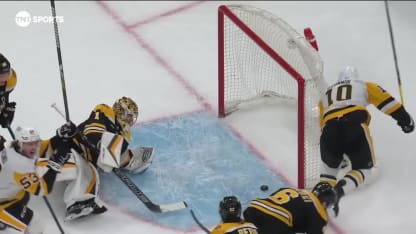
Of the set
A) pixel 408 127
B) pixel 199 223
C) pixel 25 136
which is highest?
pixel 25 136

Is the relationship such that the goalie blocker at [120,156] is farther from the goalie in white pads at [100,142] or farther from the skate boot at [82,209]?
the skate boot at [82,209]

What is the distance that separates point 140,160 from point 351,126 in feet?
3.48

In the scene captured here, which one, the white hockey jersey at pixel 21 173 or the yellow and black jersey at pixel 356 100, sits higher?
the yellow and black jersey at pixel 356 100

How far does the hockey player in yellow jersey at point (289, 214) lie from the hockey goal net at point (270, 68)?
54cm

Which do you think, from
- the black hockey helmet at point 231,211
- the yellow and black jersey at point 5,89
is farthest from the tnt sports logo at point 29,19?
the black hockey helmet at point 231,211

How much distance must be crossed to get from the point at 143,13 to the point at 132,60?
0.62 metres

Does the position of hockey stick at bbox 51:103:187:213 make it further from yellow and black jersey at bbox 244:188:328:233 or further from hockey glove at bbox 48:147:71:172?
yellow and black jersey at bbox 244:188:328:233

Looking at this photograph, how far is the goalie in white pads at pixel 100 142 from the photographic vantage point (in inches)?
184

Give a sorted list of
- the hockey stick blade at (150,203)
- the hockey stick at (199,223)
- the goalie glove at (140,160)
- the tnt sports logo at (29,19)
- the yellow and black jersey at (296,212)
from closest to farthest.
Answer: the yellow and black jersey at (296,212) < the hockey stick at (199,223) < the hockey stick blade at (150,203) < the goalie glove at (140,160) < the tnt sports logo at (29,19)

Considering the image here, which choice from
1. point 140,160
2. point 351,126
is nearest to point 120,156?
point 140,160

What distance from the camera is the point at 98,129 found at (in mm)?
4742

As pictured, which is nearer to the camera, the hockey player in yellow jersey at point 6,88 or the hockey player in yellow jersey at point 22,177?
the hockey player in yellow jersey at point 22,177

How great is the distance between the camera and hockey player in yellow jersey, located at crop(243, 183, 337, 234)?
4309mm

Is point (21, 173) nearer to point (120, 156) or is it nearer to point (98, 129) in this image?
point (98, 129)
